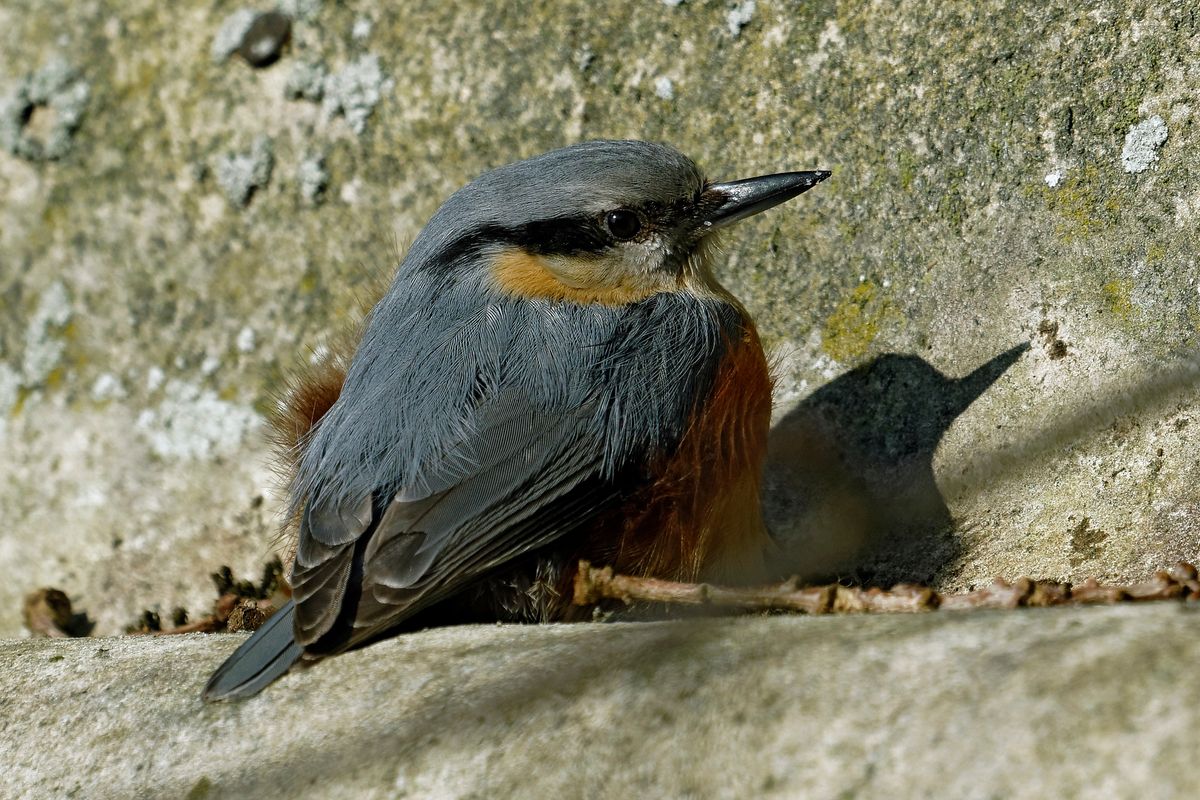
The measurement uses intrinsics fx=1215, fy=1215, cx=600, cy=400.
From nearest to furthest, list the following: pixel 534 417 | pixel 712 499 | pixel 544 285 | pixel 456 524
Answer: pixel 456 524
pixel 534 417
pixel 712 499
pixel 544 285

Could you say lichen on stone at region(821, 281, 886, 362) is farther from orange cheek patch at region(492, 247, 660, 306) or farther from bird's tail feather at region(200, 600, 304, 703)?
bird's tail feather at region(200, 600, 304, 703)

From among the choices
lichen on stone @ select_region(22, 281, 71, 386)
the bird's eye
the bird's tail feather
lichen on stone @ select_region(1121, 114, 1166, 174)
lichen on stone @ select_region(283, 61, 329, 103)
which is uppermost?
lichen on stone @ select_region(283, 61, 329, 103)

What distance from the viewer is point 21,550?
4.04 metres

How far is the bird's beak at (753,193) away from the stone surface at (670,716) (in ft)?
4.40

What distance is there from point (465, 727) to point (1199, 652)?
1.16 m

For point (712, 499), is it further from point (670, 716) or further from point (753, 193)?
point (670, 716)

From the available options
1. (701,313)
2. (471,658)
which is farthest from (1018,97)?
(471,658)

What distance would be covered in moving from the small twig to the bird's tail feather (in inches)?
29.2

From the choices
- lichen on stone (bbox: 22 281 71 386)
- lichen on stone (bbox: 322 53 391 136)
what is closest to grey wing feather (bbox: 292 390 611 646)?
lichen on stone (bbox: 322 53 391 136)

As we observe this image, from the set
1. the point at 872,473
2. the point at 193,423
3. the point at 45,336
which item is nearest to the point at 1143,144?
the point at 872,473

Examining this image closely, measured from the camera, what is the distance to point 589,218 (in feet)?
10.6

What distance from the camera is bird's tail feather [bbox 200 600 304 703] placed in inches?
96.7

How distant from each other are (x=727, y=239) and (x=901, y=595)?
1.47m

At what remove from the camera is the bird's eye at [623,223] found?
326 centimetres
